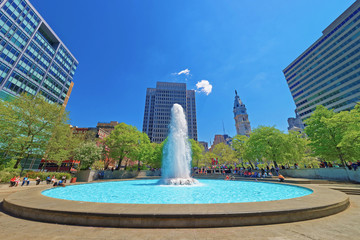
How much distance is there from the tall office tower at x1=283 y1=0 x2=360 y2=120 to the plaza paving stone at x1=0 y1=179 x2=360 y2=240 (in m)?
76.1

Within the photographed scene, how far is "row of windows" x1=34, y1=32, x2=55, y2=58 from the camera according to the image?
53.4 metres

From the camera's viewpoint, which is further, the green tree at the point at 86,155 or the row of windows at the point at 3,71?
the row of windows at the point at 3,71

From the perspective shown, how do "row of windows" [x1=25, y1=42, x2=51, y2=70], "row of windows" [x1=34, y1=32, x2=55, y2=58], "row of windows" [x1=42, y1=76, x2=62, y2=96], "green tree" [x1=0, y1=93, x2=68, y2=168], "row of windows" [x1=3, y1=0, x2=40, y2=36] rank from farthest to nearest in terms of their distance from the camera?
1. "row of windows" [x1=42, y1=76, x2=62, y2=96]
2. "row of windows" [x1=34, y1=32, x2=55, y2=58]
3. "row of windows" [x1=25, y1=42, x2=51, y2=70]
4. "row of windows" [x1=3, y1=0, x2=40, y2=36]
5. "green tree" [x1=0, y1=93, x2=68, y2=168]

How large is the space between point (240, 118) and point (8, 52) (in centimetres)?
15083

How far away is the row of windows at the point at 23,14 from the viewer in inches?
1725

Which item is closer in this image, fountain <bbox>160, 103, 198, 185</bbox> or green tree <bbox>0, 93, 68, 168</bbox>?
green tree <bbox>0, 93, 68, 168</bbox>

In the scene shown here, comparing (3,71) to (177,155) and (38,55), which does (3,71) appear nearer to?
(38,55)

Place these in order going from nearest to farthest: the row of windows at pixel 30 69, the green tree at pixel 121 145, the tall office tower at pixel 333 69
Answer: the green tree at pixel 121 145
the row of windows at pixel 30 69
the tall office tower at pixel 333 69

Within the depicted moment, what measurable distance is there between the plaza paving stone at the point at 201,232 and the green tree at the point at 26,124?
26018 millimetres

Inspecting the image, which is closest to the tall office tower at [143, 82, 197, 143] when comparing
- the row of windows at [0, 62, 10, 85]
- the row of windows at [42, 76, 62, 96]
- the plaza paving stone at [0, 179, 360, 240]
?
the row of windows at [42, 76, 62, 96]

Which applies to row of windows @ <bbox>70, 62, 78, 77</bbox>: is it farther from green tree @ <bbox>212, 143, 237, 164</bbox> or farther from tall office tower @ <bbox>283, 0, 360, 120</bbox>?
tall office tower @ <bbox>283, 0, 360, 120</bbox>

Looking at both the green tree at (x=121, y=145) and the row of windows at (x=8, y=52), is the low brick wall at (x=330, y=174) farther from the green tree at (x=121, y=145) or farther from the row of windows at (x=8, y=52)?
the row of windows at (x=8, y=52)

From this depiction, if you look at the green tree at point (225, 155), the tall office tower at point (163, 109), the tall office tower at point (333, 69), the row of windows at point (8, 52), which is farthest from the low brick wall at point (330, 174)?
the tall office tower at point (163, 109)

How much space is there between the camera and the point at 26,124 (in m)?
24.4
